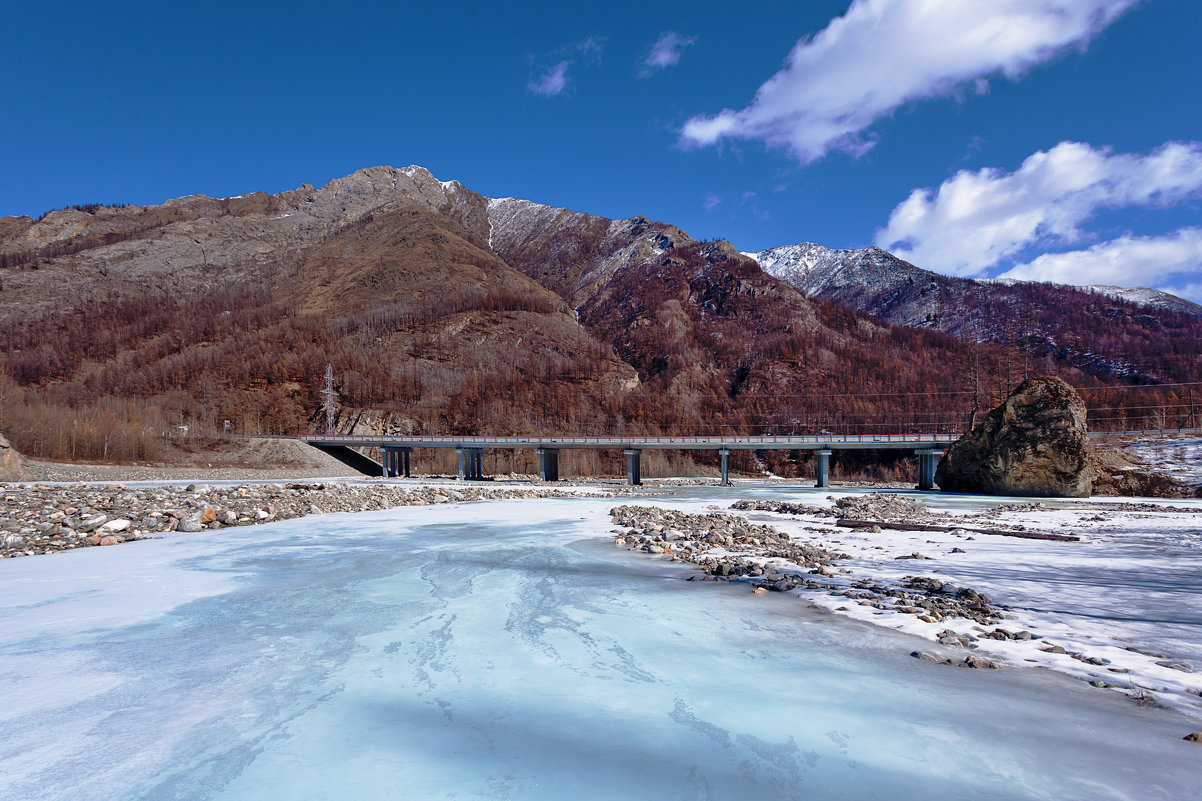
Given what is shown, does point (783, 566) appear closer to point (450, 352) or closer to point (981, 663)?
point (981, 663)

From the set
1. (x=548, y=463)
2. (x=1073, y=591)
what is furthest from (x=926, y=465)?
(x=1073, y=591)

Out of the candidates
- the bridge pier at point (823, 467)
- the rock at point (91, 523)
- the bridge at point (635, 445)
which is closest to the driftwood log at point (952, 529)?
the rock at point (91, 523)

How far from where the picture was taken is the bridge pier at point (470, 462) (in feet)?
237

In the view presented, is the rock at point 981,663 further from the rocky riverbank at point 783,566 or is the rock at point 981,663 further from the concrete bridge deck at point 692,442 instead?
the concrete bridge deck at point 692,442

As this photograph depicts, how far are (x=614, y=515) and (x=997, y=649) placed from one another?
19.1m

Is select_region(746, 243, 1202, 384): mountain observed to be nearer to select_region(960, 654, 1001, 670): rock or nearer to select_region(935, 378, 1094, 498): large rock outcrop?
select_region(935, 378, 1094, 498): large rock outcrop

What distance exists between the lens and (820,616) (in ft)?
30.0

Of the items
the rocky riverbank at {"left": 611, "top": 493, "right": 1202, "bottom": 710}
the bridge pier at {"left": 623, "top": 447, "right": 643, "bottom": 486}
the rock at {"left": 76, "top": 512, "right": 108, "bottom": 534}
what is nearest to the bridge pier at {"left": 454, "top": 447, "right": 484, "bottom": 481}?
the bridge pier at {"left": 623, "top": 447, "right": 643, "bottom": 486}

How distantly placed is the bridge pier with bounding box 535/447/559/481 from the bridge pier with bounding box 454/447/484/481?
7754mm

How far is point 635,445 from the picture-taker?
228 feet

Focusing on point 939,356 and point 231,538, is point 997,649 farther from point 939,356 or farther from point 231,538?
point 939,356

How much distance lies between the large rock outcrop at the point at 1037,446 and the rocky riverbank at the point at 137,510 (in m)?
41.8

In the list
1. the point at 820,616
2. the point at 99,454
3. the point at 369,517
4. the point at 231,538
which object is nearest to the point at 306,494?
the point at 369,517

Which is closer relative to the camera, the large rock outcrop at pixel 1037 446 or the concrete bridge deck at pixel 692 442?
the large rock outcrop at pixel 1037 446
